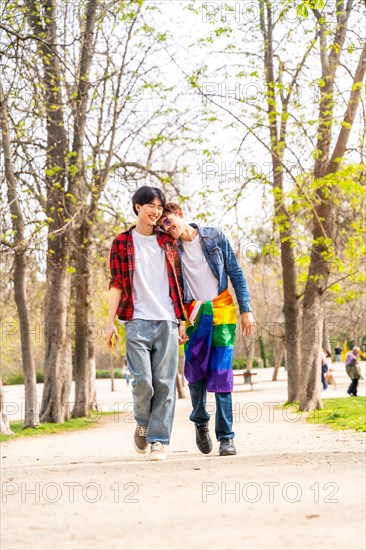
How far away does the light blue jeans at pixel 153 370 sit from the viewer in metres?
6.84

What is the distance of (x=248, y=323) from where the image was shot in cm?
705

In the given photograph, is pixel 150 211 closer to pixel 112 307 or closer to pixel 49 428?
pixel 112 307

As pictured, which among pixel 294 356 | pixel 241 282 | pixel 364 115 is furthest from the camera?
pixel 294 356

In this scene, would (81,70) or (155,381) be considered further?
(81,70)

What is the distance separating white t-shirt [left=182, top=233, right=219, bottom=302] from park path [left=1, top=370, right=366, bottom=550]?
129 centimetres

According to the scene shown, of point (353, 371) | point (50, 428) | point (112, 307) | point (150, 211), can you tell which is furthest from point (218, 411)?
point (353, 371)

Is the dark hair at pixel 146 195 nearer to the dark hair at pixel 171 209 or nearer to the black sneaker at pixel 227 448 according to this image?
the dark hair at pixel 171 209

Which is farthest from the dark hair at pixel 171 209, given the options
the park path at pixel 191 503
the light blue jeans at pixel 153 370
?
the park path at pixel 191 503

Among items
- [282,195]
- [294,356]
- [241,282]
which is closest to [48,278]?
[282,195]

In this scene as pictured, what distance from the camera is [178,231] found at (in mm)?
6953

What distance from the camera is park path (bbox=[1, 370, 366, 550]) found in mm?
4336

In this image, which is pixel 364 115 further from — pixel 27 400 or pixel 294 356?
pixel 27 400

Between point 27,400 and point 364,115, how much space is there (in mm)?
8463

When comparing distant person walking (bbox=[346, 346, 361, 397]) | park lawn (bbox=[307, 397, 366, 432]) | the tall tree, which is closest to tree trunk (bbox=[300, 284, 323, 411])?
the tall tree
